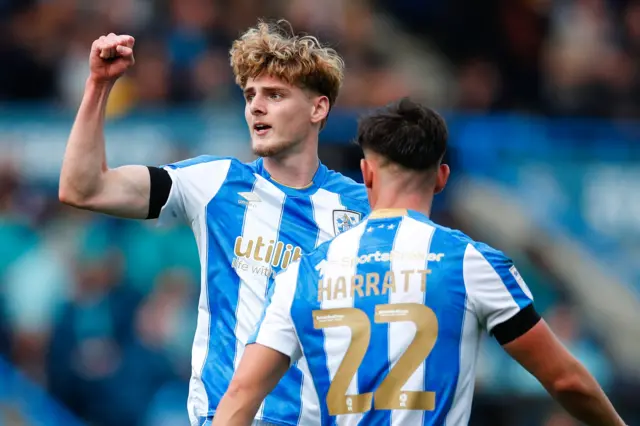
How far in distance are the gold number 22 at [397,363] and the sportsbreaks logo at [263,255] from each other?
43.6 inches

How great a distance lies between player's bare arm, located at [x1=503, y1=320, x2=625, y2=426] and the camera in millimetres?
4262

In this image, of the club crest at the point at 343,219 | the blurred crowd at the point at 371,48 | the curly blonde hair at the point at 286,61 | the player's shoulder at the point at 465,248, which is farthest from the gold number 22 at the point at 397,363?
the blurred crowd at the point at 371,48

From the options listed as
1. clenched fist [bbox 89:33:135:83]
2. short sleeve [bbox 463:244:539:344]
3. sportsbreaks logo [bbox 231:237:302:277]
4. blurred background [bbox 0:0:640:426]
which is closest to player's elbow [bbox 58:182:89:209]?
clenched fist [bbox 89:33:135:83]

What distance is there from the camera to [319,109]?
5.93 meters

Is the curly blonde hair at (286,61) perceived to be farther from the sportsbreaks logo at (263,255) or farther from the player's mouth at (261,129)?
the sportsbreaks logo at (263,255)

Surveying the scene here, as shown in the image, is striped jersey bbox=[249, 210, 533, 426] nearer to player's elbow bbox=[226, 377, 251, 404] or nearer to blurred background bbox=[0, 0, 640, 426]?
player's elbow bbox=[226, 377, 251, 404]

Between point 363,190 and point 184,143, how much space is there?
5806mm

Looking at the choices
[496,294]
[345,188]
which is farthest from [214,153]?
[496,294]

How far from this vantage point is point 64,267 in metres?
11.2

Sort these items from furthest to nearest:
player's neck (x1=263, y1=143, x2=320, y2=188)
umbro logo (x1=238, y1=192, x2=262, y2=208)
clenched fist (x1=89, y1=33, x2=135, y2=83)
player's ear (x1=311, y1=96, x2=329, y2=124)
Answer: player's ear (x1=311, y1=96, x2=329, y2=124)
player's neck (x1=263, y1=143, x2=320, y2=188)
umbro logo (x1=238, y1=192, x2=262, y2=208)
clenched fist (x1=89, y1=33, x2=135, y2=83)

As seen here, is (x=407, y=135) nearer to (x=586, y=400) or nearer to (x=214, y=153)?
(x=586, y=400)

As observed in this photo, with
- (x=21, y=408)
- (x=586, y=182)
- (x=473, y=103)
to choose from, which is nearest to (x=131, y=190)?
(x=21, y=408)

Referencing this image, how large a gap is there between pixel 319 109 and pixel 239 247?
33.0 inches

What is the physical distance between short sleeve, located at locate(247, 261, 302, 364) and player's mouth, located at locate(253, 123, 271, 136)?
1271mm
